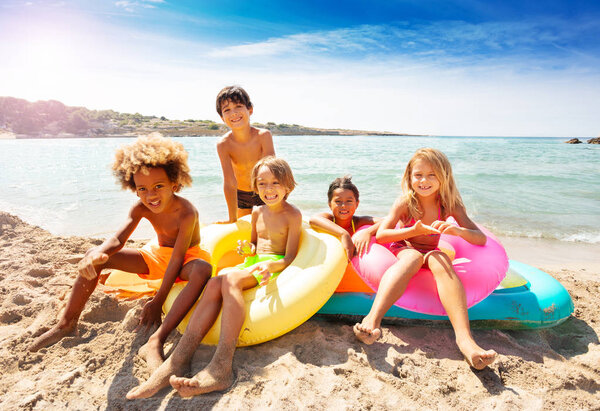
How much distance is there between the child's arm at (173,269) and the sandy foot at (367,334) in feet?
4.19

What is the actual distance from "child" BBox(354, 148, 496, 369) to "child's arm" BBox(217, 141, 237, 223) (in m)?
1.62

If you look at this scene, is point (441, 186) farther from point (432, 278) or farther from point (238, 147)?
point (238, 147)

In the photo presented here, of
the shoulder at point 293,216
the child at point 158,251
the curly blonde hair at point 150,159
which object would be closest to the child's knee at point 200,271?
the child at point 158,251

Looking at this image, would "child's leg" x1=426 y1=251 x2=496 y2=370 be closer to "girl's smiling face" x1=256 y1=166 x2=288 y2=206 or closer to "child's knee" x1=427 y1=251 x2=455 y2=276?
"child's knee" x1=427 y1=251 x2=455 y2=276

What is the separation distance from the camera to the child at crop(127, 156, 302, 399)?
188 centimetres

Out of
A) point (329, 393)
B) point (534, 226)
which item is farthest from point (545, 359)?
point (534, 226)

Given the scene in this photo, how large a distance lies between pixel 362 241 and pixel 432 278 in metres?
0.59

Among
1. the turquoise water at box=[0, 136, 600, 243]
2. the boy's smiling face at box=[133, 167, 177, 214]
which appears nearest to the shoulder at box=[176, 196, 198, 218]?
the boy's smiling face at box=[133, 167, 177, 214]

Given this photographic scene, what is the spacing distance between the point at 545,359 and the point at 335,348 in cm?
132

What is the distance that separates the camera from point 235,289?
7.47ft

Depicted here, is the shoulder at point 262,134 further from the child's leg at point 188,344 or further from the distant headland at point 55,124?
the distant headland at point 55,124

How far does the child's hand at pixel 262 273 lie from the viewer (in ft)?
7.95

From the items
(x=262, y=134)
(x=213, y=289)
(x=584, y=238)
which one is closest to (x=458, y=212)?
(x=213, y=289)

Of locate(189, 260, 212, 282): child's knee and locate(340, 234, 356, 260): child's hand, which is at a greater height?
locate(340, 234, 356, 260): child's hand
